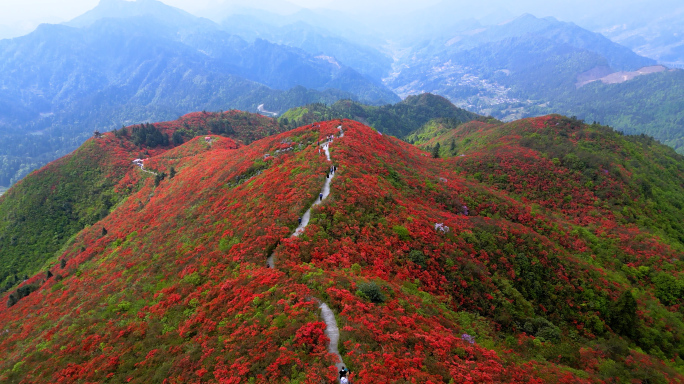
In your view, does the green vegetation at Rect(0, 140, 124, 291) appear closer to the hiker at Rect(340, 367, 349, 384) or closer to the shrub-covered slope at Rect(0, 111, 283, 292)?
the shrub-covered slope at Rect(0, 111, 283, 292)

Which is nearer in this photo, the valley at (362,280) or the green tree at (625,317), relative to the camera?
the valley at (362,280)

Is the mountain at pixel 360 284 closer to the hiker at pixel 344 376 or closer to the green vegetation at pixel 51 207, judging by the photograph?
the hiker at pixel 344 376

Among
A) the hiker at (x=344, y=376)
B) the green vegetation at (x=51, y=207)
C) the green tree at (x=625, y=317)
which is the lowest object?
the green vegetation at (x=51, y=207)

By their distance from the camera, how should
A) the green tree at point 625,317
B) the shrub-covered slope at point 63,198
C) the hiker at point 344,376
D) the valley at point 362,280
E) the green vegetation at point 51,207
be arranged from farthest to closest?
the shrub-covered slope at point 63,198, the green vegetation at point 51,207, the green tree at point 625,317, the valley at point 362,280, the hiker at point 344,376

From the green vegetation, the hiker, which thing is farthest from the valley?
the green vegetation

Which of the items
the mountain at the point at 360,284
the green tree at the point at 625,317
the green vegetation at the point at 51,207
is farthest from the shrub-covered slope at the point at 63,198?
the green tree at the point at 625,317
